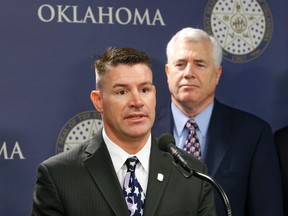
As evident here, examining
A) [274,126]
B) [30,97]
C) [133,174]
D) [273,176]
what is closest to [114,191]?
[133,174]

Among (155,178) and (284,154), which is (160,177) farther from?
(284,154)

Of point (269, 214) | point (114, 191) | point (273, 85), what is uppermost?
point (273, 85)

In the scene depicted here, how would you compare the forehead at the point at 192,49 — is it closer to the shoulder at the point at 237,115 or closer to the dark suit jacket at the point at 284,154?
the shoulder at the point at 237,115

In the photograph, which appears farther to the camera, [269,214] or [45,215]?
[269,214]

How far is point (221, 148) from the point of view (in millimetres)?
3812

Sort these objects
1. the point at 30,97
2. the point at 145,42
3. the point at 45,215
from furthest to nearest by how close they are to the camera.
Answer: the point at 145,42 < the point at 30,97 < the point at 45,215

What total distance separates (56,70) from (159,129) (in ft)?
2.28

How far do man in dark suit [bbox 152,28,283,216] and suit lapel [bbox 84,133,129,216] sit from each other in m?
1.00

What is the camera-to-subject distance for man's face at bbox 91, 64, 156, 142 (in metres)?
2.79

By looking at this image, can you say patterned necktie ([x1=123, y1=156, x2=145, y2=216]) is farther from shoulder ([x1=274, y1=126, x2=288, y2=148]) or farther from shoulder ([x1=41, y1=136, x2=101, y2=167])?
shoulder ([x1=274, y1=126, x2=288, y2=148])

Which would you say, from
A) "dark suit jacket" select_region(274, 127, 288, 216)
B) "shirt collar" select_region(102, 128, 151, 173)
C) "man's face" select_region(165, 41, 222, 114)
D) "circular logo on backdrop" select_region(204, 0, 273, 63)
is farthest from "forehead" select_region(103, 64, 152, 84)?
"dark suit jacket" select_region(274, 127, 288, 216)

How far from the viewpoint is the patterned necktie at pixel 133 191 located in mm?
2771

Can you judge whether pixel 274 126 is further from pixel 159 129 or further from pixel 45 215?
pixel 45 215

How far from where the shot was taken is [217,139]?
12.6 ft
